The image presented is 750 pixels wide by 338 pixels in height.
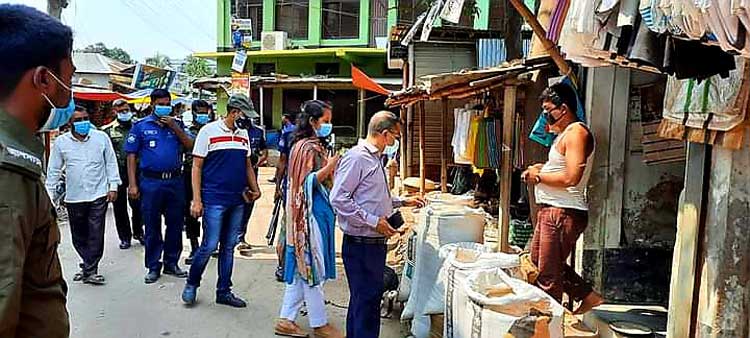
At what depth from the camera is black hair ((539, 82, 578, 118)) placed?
14.3 ft

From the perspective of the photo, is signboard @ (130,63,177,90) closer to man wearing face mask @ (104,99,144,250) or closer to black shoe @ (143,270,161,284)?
man wearing face mask @ (104,99,144,250)

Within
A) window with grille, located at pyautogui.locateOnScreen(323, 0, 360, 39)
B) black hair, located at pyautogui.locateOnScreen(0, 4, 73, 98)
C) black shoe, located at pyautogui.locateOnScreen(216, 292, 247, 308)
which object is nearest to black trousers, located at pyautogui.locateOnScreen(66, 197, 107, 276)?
black shoe, located at pyautogui.locateOnScreen(216, 292, 247, 308)

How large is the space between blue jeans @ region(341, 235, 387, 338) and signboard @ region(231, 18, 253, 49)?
66.6 ft

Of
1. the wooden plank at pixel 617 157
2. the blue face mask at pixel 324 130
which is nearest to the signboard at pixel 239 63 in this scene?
the blue face mask at pixel 324 130

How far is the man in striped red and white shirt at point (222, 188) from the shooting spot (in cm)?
548

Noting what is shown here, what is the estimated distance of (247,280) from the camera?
6660 millimetres

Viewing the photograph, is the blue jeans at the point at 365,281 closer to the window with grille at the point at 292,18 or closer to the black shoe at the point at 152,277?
the black shoe at the point at 152,277

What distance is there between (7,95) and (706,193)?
2.95m

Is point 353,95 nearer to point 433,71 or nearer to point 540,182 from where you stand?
point 433,71

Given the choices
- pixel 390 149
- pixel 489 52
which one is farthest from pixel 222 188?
pixel 489 52

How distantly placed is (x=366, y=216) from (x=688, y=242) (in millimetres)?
1856

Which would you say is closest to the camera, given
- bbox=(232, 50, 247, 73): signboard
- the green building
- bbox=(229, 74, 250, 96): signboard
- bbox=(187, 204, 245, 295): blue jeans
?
bbox=(187, 204, 245, 295): blue jeans

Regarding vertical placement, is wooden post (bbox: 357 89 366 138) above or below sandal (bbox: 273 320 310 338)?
above

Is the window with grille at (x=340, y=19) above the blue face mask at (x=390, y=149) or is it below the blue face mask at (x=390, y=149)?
above
